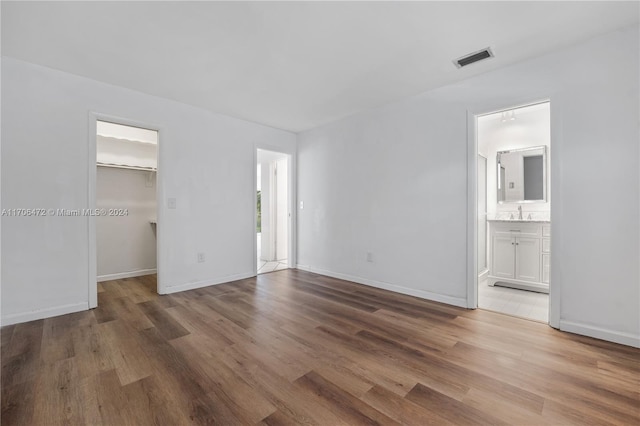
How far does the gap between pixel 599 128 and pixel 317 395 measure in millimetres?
2989

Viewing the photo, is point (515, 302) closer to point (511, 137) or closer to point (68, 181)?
point (511, 137)

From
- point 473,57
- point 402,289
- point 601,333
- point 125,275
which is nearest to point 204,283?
point 125,275

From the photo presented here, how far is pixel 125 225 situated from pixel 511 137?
20.4 ft

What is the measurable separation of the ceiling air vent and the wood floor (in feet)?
8.13

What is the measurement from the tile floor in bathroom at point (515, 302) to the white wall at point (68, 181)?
363 centimetres

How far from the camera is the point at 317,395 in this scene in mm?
1537

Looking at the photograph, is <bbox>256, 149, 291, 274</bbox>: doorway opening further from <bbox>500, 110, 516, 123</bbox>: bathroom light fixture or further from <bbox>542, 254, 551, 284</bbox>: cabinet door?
<bbox>542, 254, 551, 284</bbox>: cabinet door

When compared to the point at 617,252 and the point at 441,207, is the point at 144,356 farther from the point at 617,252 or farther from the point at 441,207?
the point at 617,252

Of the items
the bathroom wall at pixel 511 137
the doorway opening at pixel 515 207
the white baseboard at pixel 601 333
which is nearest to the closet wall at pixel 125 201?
the doorway opening at pixel 515 207

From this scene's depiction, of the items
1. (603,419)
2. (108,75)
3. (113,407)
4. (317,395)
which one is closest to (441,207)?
(603,419)

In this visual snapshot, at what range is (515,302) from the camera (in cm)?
314

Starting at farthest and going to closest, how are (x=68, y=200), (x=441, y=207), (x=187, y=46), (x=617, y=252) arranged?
Answer: (x=441, y=207)
(x=68, y=200)
(x=187, y=46)
(x=617, y=252)

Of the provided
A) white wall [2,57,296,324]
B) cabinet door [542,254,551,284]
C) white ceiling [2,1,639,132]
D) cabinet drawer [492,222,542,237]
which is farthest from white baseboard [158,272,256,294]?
cabinet door [542,254,551,284]

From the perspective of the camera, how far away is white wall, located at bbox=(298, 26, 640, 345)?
2146 millimetres
